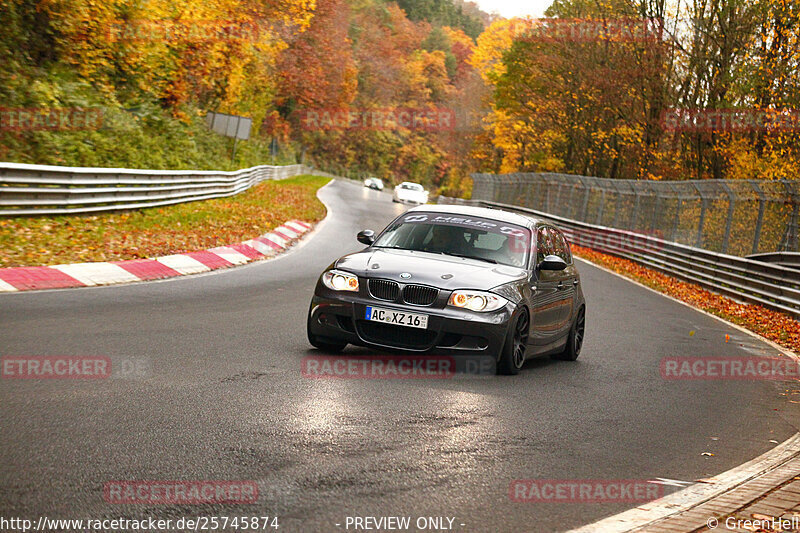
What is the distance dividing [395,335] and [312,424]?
244 cm

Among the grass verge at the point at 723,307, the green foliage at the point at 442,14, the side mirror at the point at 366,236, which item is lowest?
the grass verge at the point at 723,307

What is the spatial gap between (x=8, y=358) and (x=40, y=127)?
14.6 metres

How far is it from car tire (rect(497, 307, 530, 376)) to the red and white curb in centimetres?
632

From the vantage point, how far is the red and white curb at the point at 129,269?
12.6 m

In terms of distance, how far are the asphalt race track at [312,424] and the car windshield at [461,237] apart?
1.18 meters

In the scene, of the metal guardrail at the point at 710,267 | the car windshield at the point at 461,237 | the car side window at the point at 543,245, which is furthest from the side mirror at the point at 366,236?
the metal guardrail at the point at 710,267

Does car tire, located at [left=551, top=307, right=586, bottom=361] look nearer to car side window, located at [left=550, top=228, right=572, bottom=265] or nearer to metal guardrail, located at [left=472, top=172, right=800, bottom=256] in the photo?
car side window, located at [left=550, top=228, right=572, bottom=265]

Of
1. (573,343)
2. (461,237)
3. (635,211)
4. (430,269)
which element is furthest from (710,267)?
(430,269)

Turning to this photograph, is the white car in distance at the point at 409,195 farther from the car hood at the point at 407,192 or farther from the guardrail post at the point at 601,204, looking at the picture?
the guardrail post at the point at 601,204

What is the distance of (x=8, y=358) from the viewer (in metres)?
7.73

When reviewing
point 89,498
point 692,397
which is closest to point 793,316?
point 692,397

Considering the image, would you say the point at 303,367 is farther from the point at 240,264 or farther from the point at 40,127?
the point at 40,127

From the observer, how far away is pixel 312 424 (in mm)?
6441

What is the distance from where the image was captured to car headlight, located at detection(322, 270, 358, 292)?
8.98 meters
